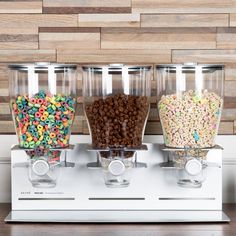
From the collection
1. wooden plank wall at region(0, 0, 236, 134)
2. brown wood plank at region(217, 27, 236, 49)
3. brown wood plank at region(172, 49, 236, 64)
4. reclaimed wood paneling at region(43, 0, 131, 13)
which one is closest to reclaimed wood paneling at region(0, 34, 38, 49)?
wooden plank wall at region(0, 0, 236, 134)

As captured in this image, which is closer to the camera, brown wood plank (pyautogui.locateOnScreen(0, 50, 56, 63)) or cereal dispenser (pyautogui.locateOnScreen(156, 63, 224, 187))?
cereal dispenser (pyautogui.locateOnScreen(156, 63, 224, 187))

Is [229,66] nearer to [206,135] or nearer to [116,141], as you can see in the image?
[206,135]

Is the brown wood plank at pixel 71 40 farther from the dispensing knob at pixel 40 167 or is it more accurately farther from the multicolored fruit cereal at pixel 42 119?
the dispensing knob at pixel 40 167

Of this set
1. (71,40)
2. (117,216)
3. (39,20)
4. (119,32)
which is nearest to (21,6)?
(39,20)

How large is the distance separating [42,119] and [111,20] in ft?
1.34

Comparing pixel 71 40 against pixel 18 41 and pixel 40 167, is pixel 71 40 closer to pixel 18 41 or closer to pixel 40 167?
pixel 18 41

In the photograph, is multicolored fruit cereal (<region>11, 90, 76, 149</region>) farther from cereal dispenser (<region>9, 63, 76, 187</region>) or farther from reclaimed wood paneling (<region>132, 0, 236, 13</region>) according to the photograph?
reclaimed wood paneling (<region>132, 0, 236, 13</region>)

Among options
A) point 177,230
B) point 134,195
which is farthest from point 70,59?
point 177,230

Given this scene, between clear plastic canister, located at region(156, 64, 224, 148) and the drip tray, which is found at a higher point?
clear plastic canister, located at region(156, 64, 224, 148)

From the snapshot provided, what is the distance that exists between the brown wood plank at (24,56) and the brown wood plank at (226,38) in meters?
0.45

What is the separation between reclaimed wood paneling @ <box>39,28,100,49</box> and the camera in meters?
1.75

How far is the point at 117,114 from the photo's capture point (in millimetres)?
1469

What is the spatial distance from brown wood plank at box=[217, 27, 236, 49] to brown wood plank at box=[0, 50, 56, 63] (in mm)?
447

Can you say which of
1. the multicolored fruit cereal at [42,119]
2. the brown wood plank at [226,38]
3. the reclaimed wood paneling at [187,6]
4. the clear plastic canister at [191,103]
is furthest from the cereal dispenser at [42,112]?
the brown wood plank at [226,38]
